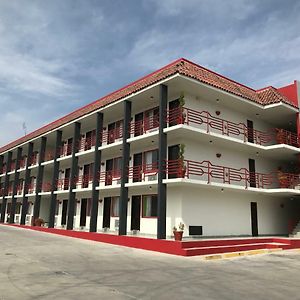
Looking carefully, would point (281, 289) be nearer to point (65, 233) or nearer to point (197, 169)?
point (197, 169)

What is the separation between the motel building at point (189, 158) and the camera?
61.0ft

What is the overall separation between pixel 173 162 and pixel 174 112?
3.01m

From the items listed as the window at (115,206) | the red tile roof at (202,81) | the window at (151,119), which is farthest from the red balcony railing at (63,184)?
the window at (151,119)

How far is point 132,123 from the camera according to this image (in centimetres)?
2295

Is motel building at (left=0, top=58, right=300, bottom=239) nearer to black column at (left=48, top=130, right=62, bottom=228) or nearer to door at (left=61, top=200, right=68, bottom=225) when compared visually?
black column at (left=48, top=130, right=62, bottom=228)

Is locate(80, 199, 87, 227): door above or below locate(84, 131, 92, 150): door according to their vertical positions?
below

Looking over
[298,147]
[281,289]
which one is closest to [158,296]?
[281,289]

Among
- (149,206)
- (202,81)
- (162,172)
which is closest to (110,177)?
(149,206)

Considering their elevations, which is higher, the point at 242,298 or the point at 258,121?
the point at 258,121

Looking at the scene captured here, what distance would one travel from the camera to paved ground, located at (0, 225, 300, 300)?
7.85 meters

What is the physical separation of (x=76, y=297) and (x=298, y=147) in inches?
797

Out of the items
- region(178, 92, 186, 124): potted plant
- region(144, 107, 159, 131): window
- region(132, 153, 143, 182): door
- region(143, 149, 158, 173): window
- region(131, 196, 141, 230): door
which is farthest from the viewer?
region(132, 153, 143, 182): door

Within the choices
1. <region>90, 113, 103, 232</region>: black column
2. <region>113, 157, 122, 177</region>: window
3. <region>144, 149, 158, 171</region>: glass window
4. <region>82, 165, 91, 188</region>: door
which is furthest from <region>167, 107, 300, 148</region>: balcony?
<region>82, 165, 91, 188</region>: door

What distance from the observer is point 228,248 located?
16406mm
